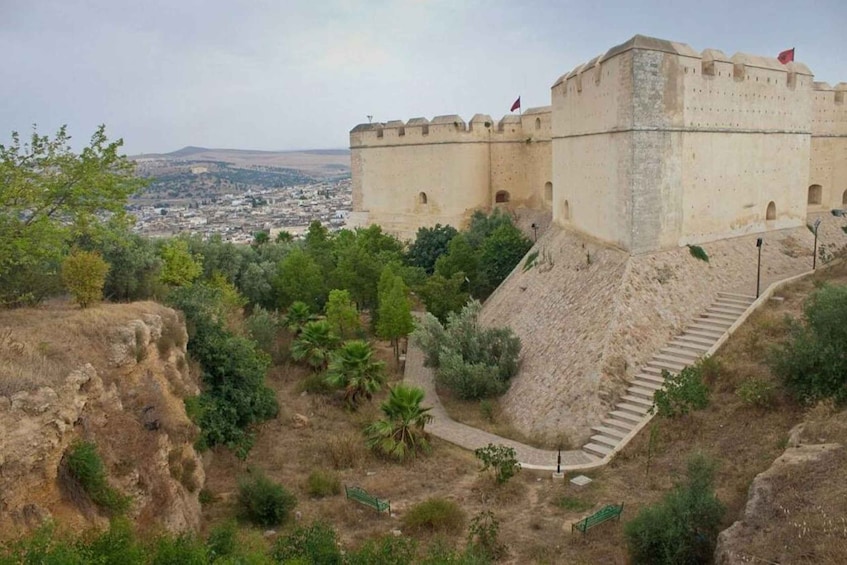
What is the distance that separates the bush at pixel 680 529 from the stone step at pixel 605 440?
355 centimetres

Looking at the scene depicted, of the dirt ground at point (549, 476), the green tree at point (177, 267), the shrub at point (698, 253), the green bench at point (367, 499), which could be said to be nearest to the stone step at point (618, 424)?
the dirt ground at point (549, 476)

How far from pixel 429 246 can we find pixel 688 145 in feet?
37.4

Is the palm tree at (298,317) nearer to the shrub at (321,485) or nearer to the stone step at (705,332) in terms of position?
the shrub at (321,485)

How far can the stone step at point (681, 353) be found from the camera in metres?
12.5

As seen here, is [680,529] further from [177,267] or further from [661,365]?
[177,267]

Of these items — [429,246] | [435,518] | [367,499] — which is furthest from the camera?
[429,246]

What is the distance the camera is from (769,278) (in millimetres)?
14484

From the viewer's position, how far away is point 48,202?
33.0 feet

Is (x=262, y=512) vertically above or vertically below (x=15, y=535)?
below

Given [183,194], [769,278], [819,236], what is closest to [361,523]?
[769,278]

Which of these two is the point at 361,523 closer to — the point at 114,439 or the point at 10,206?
the point at 114,439

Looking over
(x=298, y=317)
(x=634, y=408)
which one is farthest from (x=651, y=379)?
(x=298, y=317)

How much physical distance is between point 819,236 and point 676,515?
12549 mm

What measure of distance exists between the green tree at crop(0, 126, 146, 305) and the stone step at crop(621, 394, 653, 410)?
9199 millimetres
